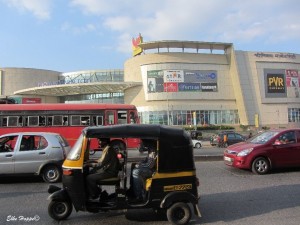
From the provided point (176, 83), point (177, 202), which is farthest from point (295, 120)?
point (177, 202)

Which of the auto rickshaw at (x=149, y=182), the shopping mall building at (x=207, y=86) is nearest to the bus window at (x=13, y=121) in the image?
the auto rickshaw at (x=149, y=182)

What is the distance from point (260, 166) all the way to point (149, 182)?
6416 millimetres

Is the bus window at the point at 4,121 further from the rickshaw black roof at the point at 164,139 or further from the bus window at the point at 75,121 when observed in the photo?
the rickshaw black roof at the point at 164,139

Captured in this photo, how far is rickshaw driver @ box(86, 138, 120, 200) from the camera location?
653 cm

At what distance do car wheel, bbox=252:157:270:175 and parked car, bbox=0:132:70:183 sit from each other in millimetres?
5963

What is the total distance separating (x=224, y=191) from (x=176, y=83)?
6080 centimetres

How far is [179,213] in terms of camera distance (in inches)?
255

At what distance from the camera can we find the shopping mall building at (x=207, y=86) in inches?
2731

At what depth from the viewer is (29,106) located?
69.8 ft

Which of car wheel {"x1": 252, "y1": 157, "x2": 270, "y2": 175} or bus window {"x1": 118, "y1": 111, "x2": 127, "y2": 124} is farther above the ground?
bus window {"x1": 118, "y1": 111, "x2": 127, "y2": 124}

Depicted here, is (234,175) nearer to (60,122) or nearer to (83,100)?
(60,122)

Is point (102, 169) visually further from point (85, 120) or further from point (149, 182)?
point (85, 120)

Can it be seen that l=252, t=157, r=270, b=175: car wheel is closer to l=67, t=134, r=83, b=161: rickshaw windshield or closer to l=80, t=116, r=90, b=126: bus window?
l=67, t=134, r=83, b=161: rickshaw windshield

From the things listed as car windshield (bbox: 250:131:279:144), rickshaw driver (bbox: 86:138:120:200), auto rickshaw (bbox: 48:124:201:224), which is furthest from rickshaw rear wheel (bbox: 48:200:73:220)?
car windshield (bbox: 250:131:279:144)
